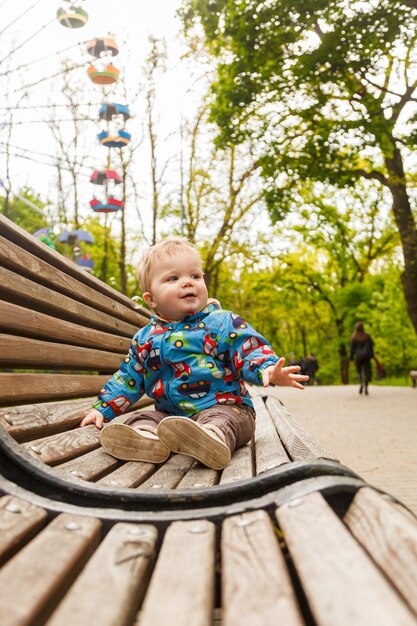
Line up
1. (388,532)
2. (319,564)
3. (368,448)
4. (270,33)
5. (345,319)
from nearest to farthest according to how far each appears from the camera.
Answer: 1. (319,564)
2. (388,532)
3. (368,448)
4. (270,33)
5. (345,319)

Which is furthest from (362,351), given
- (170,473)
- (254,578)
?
(254,578)

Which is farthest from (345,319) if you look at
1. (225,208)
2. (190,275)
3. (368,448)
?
(190,275)

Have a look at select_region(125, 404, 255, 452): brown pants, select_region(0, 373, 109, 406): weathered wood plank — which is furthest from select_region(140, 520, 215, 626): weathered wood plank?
select_region(0, 373, 109, 406): weathered wood plank

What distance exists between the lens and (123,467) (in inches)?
86.7

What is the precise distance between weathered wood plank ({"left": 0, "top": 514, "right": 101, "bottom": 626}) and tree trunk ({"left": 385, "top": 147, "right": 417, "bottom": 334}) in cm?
1515

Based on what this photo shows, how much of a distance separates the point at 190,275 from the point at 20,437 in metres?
1.10

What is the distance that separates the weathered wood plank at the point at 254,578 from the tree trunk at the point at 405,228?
594 inches

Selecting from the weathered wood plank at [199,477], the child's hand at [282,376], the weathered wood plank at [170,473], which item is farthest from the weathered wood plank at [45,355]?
the child's hand at [282,376]

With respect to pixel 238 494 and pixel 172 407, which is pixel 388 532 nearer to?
pixel 238 494

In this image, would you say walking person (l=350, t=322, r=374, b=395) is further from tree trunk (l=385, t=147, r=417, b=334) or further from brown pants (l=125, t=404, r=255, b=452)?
brown pants (l=125, t=404, r=255, b=452)

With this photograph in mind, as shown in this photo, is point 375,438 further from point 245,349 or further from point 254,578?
point 254,578

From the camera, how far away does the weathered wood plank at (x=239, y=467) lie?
6.17 feet

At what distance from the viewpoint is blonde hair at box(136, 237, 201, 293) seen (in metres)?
3.02

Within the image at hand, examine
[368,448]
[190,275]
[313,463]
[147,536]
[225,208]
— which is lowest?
[368,448]
